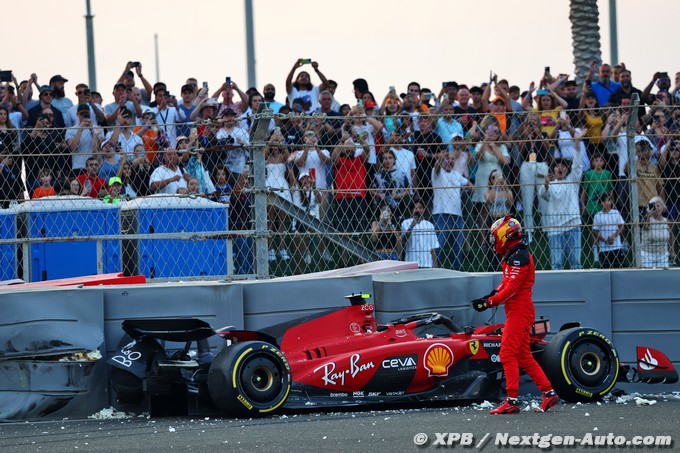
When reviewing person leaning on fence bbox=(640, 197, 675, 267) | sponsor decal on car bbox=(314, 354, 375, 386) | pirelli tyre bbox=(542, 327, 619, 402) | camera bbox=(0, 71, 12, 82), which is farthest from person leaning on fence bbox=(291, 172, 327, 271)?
camera bbox=(0, 71, 12, 82)

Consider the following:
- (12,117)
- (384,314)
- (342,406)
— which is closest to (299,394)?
(342,406)

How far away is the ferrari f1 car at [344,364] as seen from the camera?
8820 millimetres

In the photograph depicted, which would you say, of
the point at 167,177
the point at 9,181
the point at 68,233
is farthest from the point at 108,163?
the point at 9,181

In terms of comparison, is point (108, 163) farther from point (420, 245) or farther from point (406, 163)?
point (420, 245)

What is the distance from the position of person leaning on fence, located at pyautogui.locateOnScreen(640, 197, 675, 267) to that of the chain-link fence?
1 centimetres

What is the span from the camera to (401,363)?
9.31 meters

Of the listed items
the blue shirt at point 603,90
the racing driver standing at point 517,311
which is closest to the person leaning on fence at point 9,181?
the racing driver standing at point 517,311

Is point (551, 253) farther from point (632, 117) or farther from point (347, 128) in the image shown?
point (347, 128)

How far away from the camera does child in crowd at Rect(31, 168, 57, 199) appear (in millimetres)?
10055

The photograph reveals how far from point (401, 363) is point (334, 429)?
1533mm

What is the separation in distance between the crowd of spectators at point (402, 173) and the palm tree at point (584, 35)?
31.1 feet

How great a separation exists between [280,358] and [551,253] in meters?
2.98

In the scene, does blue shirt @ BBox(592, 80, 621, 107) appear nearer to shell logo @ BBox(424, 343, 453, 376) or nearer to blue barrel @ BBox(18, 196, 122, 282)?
shell logo @ BBox(424, 343, 453, 376)

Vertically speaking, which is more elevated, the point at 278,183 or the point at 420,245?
the point at 278,183
